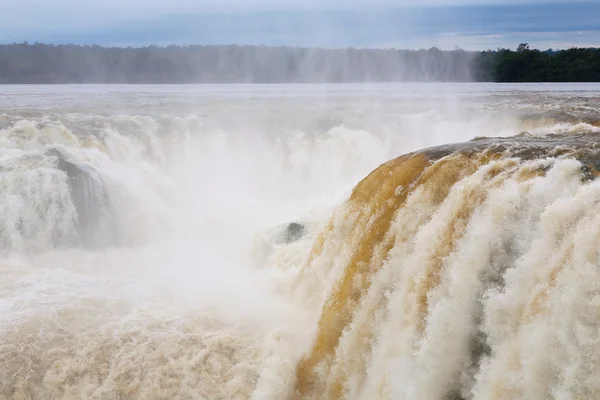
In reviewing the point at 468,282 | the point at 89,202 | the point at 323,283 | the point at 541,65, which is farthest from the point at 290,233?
the point at 541,65

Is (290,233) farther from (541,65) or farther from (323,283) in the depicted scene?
(541,65)

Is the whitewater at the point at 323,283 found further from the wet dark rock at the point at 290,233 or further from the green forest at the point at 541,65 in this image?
the green forest at the point at 541,65

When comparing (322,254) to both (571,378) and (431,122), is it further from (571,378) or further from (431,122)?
(431,122)

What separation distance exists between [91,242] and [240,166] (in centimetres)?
519

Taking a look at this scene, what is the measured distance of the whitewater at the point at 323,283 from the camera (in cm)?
480

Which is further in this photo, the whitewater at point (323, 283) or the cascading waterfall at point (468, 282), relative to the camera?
the whitewater at point (323, 283)

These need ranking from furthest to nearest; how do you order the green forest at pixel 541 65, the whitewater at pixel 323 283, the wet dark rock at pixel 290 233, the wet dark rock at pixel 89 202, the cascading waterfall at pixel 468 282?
the green forest at pixel 541 65, the wet dark rock at pixel 89 202, the wet dark rock at pixel 290 233, the whitewater at pixel 323 283, the cascading waterfall at pixel 468 282

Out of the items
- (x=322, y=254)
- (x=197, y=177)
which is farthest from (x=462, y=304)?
(x=197, y=177)

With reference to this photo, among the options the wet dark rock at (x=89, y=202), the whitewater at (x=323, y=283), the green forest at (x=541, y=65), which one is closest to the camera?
the whitewater at (x=323, y=283)

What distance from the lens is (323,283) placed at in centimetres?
773

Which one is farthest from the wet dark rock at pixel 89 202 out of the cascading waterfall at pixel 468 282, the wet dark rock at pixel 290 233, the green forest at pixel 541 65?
the green forest at pixel 541 65

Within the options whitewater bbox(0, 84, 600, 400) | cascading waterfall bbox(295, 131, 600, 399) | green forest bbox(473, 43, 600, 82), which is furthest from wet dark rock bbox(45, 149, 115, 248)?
green forest bbox(473, 43, 600, 82)

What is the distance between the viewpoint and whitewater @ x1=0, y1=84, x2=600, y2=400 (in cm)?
480

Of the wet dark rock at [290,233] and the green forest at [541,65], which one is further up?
the green forest at [541,65]
